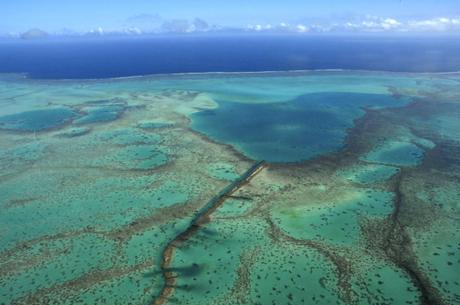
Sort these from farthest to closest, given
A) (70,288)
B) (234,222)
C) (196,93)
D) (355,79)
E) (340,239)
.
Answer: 1. (355,79)
2. (196,93)
3. (234,222)
4. (340,239)
5. (70,288)

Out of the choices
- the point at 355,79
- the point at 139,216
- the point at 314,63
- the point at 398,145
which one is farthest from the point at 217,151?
the point at 314,63

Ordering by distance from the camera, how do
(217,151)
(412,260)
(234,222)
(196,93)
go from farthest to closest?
(196,93) < (217,151) < (234,222) < (412,260)

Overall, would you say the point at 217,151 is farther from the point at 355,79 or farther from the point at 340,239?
the point at 355,79

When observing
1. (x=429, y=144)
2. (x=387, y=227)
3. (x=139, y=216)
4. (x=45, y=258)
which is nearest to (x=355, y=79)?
(x=429, y=144)

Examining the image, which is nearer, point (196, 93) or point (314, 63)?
point (196, 93)

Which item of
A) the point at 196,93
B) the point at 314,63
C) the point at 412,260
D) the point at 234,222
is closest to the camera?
the point at 412,260

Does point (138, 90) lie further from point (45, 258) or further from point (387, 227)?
point (387, 227)
